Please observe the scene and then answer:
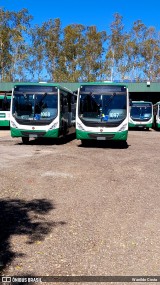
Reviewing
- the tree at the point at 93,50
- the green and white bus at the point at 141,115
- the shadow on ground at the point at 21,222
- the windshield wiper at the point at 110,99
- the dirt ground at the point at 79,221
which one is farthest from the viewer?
the tree at the point at 93,50

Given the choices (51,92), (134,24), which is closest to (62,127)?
(51,92)

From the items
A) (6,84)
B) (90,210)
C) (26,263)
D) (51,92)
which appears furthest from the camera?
(6,84)

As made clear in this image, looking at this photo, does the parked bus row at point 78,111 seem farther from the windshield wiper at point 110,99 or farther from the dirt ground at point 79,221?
the dirt ground at point 79,221

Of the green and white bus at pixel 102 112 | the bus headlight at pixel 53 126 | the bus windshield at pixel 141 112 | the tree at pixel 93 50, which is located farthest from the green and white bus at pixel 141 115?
the tree at pixel 93 50

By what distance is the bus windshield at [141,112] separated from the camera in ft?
96.5

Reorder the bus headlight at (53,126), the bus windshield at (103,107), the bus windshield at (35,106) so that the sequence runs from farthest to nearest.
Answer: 1. the bus windshield at (35,106)
2. the bus headlight at (53,126)
3. the bus windshield at (103,107)

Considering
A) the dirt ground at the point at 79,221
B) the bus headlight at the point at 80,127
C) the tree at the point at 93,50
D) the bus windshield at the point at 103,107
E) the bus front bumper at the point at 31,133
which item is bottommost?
the dirt ground at the point at 79,221

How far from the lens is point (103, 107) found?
1487 centimetres

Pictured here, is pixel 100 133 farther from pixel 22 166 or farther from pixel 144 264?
pixel 144 264

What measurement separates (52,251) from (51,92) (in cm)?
1240

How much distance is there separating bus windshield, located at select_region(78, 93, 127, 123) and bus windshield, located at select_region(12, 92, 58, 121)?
150 centimetres

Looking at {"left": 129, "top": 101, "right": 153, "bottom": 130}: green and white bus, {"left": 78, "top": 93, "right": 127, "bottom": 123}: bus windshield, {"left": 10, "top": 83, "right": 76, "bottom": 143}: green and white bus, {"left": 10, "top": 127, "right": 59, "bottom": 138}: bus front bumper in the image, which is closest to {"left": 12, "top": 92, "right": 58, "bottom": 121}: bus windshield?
{"left": 10, "top": 83, "right": 76, "bottom": 143}: green and white bus

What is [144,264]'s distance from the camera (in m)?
3.71

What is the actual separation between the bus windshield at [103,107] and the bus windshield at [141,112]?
14.9 meters
